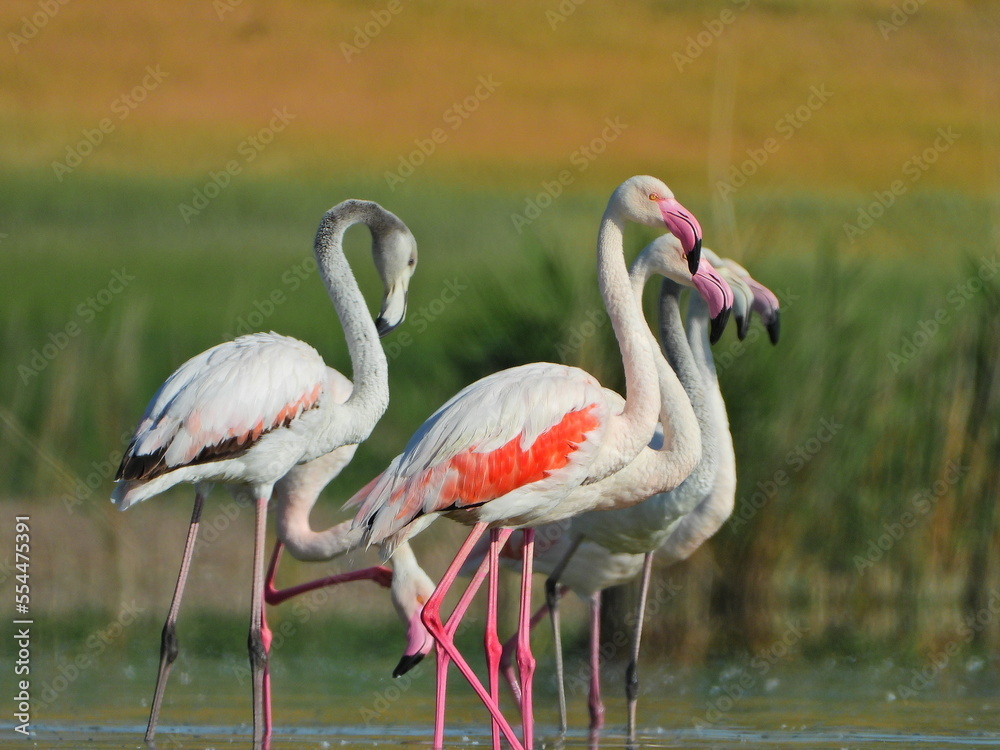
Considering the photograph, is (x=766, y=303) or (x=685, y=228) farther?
(x=766, y=303)

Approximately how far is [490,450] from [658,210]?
1101mm

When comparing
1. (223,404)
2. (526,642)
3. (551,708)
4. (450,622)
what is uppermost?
(223,404)

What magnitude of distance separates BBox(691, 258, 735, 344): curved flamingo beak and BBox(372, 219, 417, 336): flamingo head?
61.7 inches

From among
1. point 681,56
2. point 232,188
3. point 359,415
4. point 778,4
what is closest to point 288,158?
point 232,188

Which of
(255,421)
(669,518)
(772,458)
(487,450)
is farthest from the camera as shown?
(772,458)

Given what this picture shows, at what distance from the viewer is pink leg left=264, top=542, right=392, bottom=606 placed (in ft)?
23.6

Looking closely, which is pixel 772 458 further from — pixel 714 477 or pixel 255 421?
pixel 255 421

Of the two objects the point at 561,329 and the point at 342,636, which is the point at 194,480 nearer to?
the point at 561,329

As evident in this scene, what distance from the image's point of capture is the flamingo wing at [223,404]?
6.16 meters

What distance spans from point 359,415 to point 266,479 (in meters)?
0.51

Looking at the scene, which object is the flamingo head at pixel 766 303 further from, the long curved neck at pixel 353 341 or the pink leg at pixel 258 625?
the pink leg at pixel 258 625

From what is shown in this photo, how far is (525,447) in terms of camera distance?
547 cm

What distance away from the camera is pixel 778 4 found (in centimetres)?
3269

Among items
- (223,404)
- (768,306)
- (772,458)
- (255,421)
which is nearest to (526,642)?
(255,421)
